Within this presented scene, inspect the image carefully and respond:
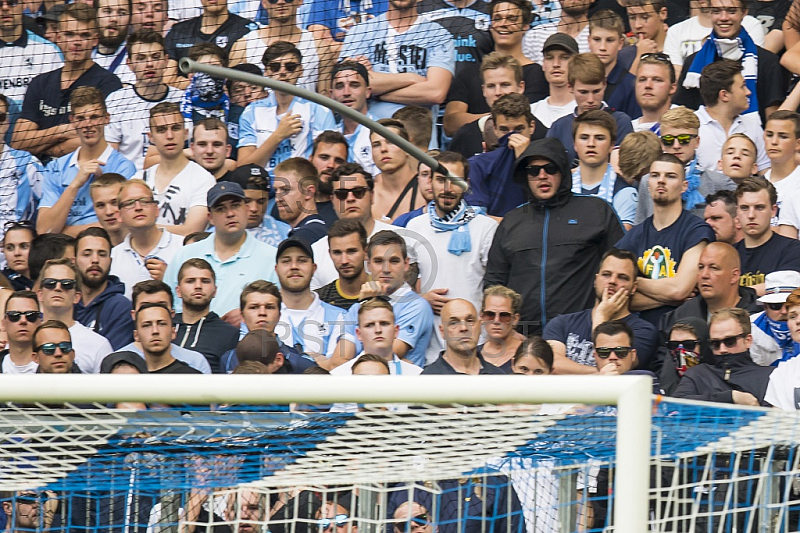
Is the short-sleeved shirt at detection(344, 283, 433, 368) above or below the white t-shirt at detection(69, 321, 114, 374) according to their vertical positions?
above

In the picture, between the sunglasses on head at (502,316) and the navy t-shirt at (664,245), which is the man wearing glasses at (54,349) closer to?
the sunglasses on head at (502,316)

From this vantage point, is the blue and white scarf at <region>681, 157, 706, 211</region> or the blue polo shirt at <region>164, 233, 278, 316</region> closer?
the blue and white scarf at <region>681, 157, 706, 211</region>

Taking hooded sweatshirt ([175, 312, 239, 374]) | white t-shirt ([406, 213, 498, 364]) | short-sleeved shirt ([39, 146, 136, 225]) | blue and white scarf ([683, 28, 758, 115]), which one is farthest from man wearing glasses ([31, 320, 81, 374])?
blue and white scarf ([683, 28, 758, 115])

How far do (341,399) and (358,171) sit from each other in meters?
3.60

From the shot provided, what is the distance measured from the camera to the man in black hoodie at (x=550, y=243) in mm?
5734

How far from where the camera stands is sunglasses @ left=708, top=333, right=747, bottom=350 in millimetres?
5133

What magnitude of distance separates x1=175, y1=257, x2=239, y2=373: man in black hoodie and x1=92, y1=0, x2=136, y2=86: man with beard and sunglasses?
209 cm

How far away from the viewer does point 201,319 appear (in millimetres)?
6086

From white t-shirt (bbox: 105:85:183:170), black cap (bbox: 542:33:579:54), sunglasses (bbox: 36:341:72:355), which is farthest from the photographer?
white t-shirt (bbox: 105:85:183:170)

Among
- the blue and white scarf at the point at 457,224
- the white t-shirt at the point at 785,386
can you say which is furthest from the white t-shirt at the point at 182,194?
the white t-shirt at the point at 785,386

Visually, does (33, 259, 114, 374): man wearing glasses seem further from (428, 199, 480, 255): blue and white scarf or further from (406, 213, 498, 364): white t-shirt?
(428, 199, 480, 255): blue and white scarf

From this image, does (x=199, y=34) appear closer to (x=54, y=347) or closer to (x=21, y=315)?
(x=21, y=315)

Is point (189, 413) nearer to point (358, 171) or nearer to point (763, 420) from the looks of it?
point (763, 420)

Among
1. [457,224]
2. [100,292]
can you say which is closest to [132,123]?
[100,292]
